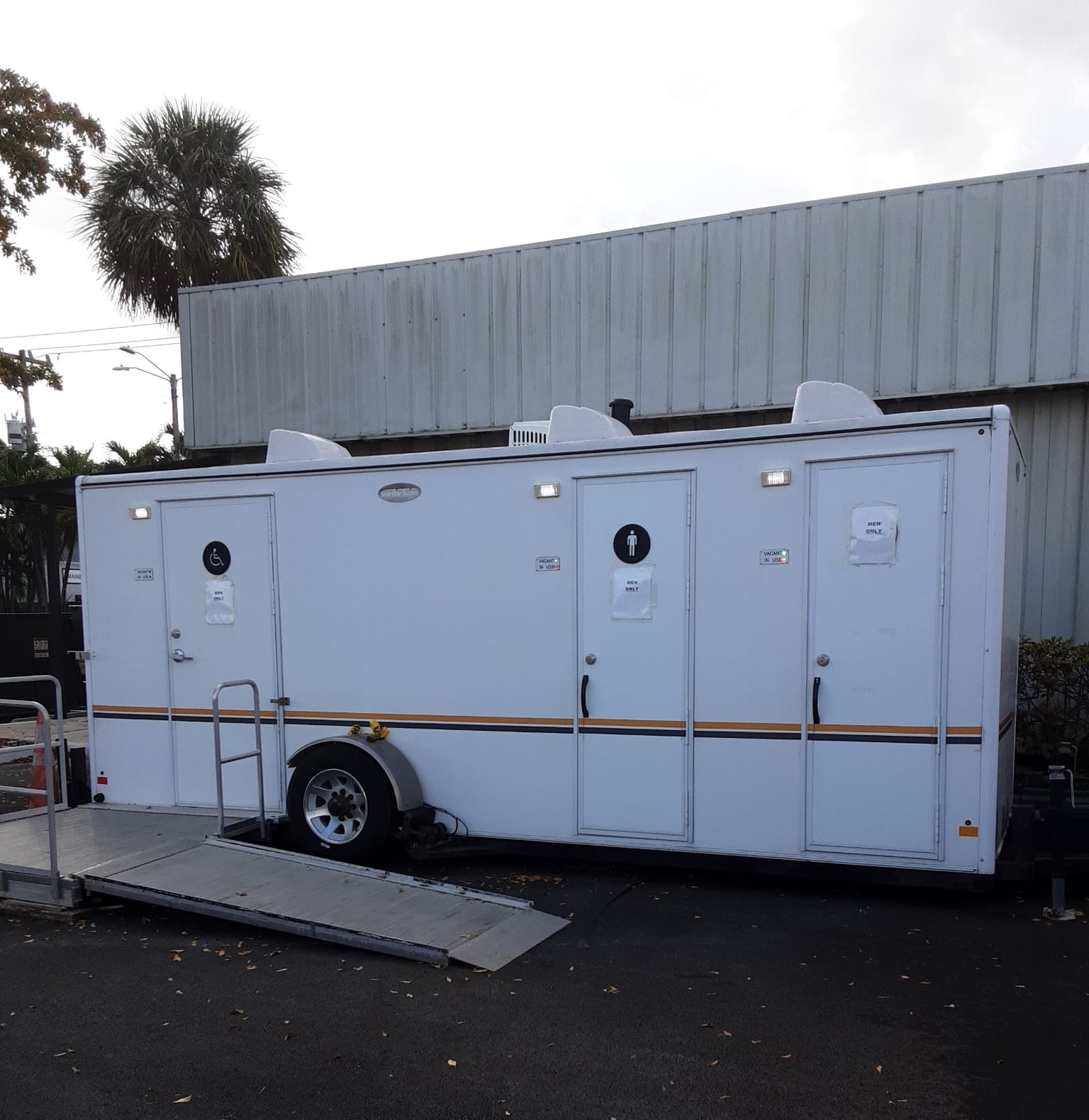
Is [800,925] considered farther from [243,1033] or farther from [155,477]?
[155,477]

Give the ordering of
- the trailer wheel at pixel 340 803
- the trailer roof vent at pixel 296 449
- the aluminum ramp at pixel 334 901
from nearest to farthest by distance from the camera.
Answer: the aluminum ramp at pixel 334 901, the trailer wheel at pixel 340 803, the trailer roof vent at pixel 296 449

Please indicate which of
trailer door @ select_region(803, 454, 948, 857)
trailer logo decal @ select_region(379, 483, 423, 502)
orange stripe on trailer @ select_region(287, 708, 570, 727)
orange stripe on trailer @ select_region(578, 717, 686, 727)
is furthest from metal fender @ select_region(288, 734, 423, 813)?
trailer door @ select_region(803, 454, 948, 857)

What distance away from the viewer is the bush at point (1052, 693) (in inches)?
299

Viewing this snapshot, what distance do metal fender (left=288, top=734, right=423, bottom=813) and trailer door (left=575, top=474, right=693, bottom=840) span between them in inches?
46.7

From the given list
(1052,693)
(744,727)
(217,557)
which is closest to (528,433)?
(217,557)

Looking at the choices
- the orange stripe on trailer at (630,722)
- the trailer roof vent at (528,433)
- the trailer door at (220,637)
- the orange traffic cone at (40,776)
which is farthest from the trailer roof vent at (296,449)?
the orange stripe on trailer at (630,722)

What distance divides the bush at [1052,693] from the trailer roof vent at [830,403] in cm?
336

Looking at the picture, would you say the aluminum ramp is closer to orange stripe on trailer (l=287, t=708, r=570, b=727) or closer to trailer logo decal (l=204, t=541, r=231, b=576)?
orange stripe on trailer (l=287, t=708, r=570, b=727)

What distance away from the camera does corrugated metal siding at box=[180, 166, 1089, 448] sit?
8.69 metres

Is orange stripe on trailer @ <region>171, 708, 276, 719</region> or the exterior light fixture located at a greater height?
the exterior light fixture

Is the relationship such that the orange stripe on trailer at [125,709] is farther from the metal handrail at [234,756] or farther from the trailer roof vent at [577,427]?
the trailer roof vent at [577,427]

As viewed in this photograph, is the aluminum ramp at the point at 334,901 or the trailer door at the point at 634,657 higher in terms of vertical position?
the trailer door at the point at 634,657

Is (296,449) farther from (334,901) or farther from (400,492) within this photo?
(334,901)

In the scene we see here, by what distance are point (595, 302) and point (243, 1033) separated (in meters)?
8.39
